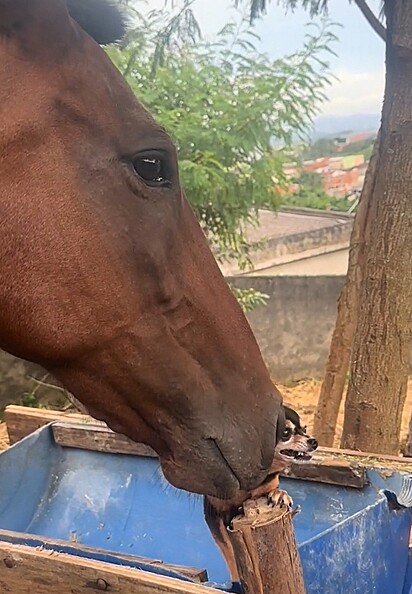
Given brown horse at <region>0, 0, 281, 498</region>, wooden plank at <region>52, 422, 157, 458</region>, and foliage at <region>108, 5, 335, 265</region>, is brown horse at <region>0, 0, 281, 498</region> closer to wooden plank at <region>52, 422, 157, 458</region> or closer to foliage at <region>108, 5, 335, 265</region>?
wooden plank at <region>52, 422, 157, 458</region>

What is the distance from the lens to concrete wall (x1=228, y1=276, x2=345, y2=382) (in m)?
7.30

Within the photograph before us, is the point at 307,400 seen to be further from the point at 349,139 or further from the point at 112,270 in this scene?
the point at 349,139

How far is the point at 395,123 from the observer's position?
2799 millimetres

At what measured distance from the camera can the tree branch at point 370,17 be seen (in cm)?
341

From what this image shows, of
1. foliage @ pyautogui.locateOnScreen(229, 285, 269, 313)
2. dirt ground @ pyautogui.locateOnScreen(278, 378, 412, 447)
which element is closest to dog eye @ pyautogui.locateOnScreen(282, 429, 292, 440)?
dirt ground @ pyautogui.locateOnScreen(278, 378, 412, 447)

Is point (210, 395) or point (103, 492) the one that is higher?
point (210, 395)

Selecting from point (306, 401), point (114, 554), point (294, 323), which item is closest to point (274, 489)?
point (114, 554)

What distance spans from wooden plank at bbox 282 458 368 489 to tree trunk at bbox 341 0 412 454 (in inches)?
19.3

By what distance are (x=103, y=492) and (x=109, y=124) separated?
6.53 feet

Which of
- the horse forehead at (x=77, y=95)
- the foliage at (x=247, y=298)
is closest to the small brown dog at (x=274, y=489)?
the horse forehead at (x=77, y=95)

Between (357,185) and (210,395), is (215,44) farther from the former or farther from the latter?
(357,185)

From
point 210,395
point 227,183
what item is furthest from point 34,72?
point 227,183

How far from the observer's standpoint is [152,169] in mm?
1357

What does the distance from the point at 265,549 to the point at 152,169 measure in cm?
80
